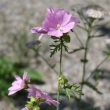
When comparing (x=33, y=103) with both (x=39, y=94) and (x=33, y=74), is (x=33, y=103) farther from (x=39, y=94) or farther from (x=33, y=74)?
(x=33, y=74)

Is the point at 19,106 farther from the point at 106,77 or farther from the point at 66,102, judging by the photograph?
the point at 106,77

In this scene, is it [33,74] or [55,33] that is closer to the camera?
[55,33]

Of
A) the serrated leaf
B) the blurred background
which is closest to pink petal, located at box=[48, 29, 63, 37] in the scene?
the blurred background

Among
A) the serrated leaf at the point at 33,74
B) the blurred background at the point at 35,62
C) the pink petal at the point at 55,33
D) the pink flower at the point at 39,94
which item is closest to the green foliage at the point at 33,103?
the pink flower at the point at 39,94

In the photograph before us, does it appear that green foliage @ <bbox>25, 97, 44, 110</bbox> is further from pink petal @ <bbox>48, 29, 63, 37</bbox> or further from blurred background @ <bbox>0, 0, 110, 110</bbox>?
blurred background @ <bbox>0, 0, 110, 110</bbox>

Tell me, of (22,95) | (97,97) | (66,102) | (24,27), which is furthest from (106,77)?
(24,27)

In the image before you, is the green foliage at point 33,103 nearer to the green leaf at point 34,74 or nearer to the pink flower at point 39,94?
the pink flower at point 39,94

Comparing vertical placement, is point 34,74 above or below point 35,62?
below

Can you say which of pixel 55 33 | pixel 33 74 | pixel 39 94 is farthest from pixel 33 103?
pixel 33 74
